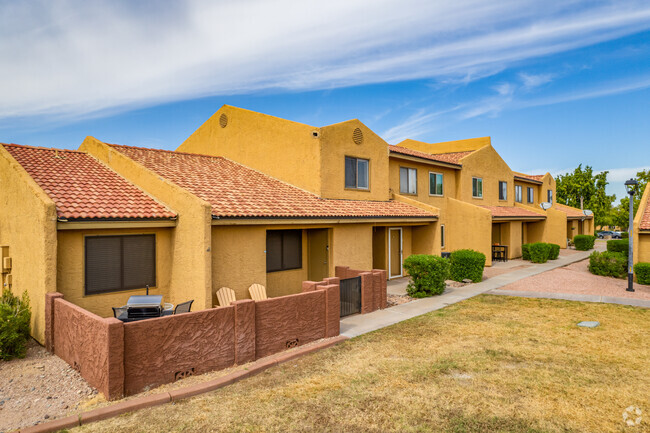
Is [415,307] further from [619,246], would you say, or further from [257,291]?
[619,246]

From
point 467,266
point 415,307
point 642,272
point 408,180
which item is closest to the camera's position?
point 415,307

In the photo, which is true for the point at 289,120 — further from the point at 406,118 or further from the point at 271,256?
the point at 406,118

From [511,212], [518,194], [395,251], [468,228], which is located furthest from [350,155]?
[518,194]

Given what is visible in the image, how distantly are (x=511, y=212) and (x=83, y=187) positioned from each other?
2498 cm

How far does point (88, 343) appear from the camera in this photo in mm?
6684

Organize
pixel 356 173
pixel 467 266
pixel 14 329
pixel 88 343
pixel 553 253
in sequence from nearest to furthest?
1. pixel 88 343
2. pixel 14 329
3. pixel 356 173
4. pixel 467 266
5. pixel 553 253

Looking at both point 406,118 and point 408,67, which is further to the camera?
point 406,118

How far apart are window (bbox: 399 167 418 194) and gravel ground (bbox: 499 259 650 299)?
22.3ft

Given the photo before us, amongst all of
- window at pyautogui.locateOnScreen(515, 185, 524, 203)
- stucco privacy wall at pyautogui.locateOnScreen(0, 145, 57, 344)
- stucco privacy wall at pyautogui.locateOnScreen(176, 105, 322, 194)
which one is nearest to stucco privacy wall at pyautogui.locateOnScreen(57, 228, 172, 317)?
stucco privacy wall at pyautogui.locateOnScreen(0, 145, 57, 344)

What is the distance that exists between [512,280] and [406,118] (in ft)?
67.4

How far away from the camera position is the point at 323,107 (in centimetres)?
3178

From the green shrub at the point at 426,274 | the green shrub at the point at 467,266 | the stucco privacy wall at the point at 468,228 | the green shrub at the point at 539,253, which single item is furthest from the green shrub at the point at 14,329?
the green shrub at the point at 539,253

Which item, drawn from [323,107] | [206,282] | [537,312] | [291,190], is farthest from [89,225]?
[323,107]

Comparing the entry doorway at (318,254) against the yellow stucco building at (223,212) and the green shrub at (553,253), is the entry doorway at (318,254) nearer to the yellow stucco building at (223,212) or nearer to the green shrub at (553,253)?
the yellow stucco building at (223,212)
